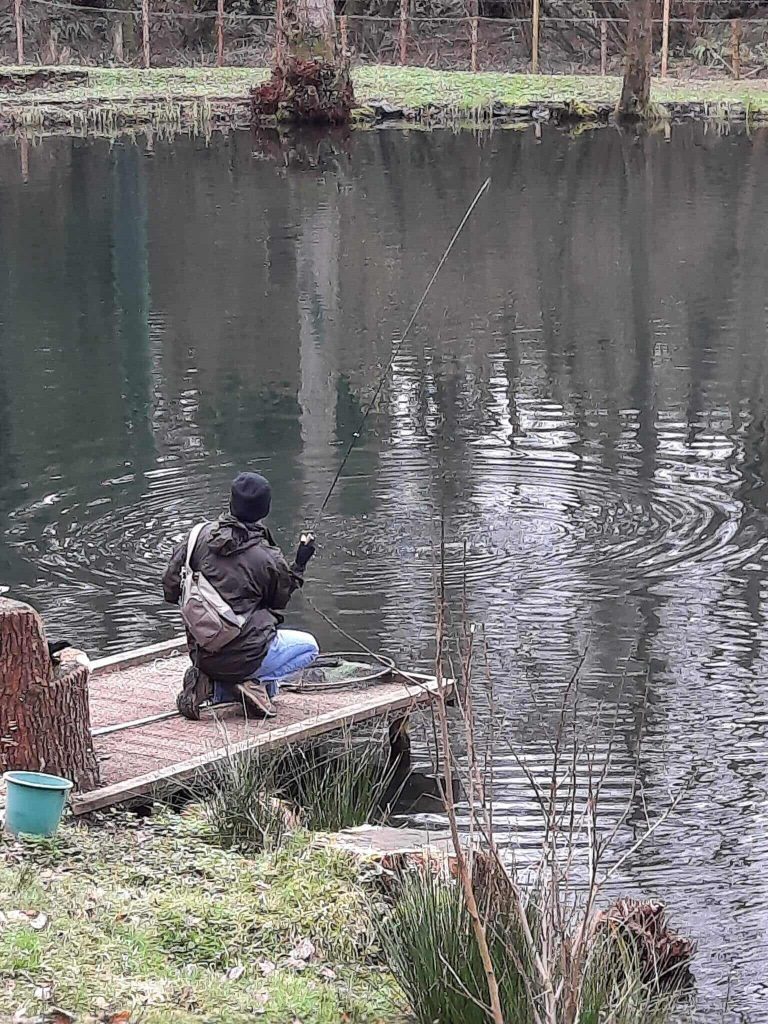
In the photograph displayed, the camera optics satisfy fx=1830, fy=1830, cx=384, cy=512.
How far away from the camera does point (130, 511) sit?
11.6 meters

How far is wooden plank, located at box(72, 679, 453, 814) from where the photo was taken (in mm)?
6582

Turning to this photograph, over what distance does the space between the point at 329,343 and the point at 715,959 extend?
1101cm

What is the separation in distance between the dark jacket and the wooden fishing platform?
22 cm

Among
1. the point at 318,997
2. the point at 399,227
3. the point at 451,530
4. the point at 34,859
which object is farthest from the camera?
the point at 399,227

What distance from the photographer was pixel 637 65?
3575 centimetres

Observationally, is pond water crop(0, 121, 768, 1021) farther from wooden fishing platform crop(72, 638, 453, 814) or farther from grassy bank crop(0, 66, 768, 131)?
grassy bank crop(0, 66, 768, 131)

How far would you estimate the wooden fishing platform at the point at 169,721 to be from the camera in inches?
270

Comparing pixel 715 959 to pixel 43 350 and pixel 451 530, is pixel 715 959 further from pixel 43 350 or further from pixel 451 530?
pixel 43 350

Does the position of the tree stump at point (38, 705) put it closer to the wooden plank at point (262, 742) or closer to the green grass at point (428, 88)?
the wooden plank at point (262, 742)

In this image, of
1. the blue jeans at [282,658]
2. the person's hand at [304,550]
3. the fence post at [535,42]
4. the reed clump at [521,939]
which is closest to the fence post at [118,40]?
the fence post at [535,42]

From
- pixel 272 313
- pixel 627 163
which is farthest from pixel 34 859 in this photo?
pixel 627 163

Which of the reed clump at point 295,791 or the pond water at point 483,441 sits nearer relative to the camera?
the reed clump at point 295,791

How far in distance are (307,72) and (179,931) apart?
3238 centimetres

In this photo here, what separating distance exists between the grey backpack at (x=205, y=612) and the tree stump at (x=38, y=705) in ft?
2.95
